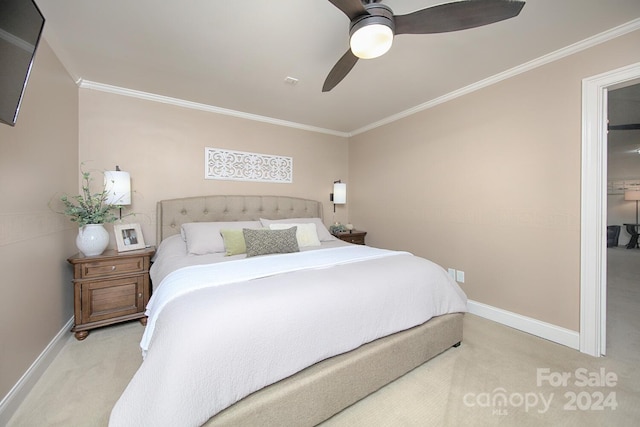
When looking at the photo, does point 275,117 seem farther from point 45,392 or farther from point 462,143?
point 45,392

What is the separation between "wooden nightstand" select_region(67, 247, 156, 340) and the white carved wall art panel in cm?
124

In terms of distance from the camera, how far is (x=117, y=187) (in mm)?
2432

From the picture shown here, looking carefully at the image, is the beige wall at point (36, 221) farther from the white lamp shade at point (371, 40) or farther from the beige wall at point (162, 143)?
the white lamp shade at point (371, 40)

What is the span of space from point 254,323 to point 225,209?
230 centimetres

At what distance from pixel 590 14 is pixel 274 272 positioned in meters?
2.67

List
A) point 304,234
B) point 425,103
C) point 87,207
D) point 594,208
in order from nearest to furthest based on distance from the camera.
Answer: point 594,208 < point 87,207 < point 304,234 < point 425,103

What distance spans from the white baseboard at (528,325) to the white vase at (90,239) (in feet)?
12.0

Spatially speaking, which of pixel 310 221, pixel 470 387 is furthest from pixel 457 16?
pixel 310 221

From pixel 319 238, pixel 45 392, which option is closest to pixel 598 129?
pixel 319 238

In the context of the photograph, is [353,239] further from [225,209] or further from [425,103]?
[425,103]

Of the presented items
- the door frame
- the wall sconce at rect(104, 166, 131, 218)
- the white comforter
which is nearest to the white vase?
the wall sconce at rect(104, 166, 131, 218)

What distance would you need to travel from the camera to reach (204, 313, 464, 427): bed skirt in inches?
42.6

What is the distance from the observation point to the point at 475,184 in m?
2.61

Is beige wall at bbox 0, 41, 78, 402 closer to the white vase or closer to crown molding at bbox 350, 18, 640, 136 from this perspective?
the white vase
